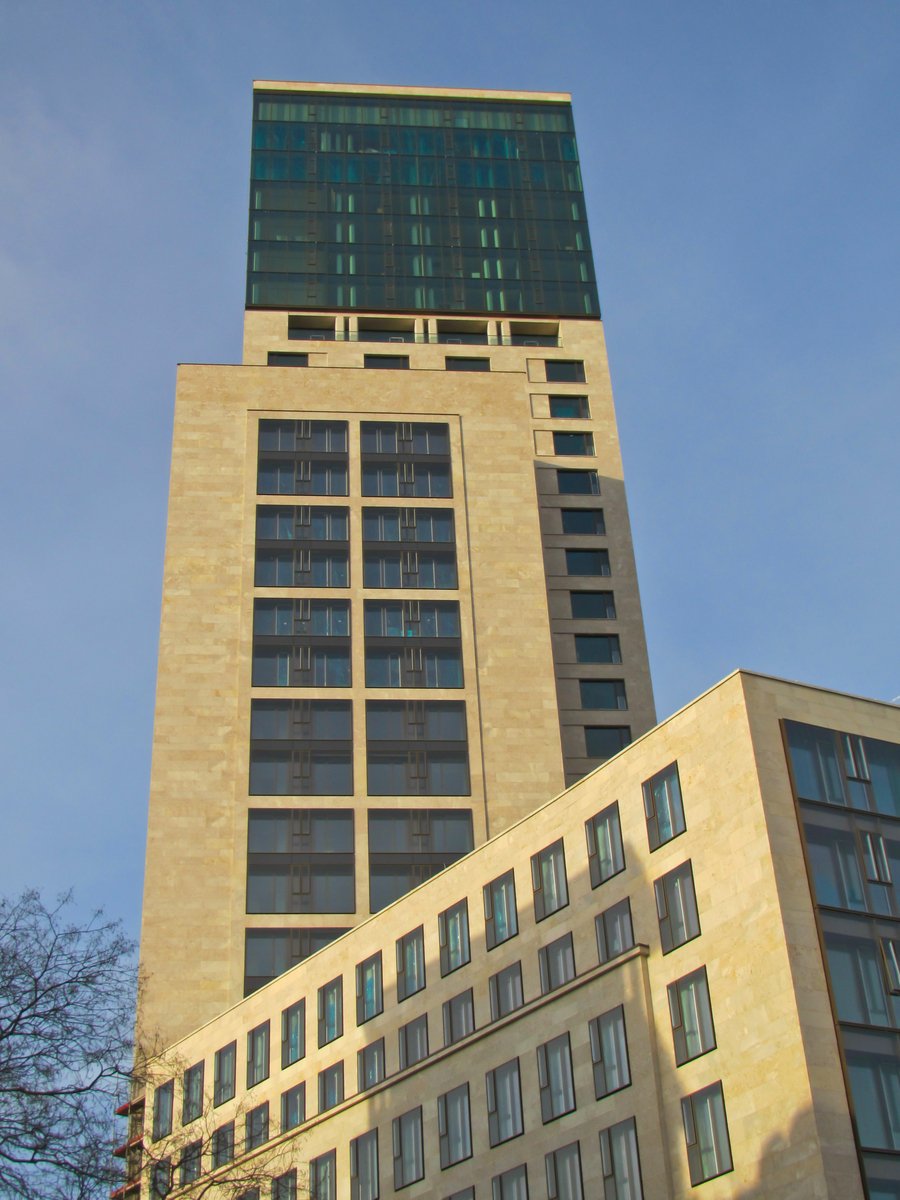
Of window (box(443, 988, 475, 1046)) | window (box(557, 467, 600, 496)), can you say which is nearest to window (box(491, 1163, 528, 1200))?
window (box(443, 988, 475, 1046))

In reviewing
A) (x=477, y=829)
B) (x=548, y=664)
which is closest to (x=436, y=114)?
(x=548, y=664)

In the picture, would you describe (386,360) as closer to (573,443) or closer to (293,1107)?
(573,443)

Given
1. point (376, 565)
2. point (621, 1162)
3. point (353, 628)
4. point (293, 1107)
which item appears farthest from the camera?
point (376, 565)

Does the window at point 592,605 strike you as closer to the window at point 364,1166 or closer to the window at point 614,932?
the window at point 364,1166

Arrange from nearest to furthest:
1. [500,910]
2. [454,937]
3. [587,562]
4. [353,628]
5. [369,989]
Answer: [500,910], [454,937], [369,989], [353,628], [587,562]

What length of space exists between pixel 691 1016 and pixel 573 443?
232 feet

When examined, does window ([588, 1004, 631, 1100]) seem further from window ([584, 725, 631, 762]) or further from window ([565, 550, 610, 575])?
window ([565, 550, 610, 575])

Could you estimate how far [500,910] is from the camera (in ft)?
212

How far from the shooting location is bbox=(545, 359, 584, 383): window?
124875 mm

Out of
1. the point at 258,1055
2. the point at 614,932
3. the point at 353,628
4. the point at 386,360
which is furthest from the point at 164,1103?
the point at 386,360

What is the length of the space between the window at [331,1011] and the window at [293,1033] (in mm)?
1324

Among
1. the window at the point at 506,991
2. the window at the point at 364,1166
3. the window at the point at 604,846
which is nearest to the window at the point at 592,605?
the window at the point at 506,991

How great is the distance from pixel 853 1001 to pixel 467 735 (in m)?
48.9

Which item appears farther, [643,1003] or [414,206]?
[414,206]
